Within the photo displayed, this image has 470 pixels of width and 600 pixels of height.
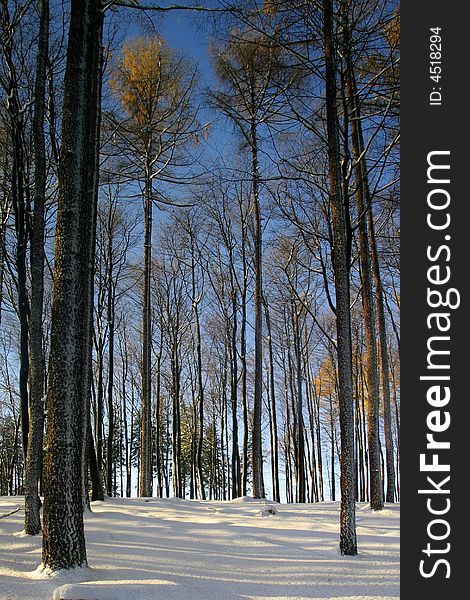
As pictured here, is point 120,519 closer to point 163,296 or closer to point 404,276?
point 404,276

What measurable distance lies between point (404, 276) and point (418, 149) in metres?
0.83

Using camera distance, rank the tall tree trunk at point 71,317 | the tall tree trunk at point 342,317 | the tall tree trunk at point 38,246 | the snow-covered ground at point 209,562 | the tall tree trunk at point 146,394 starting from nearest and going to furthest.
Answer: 1. the snow-covered ground at point 209,562
2. the tall tree trunk at point 71,317
3. the tall tree trunk at point 342,317
4. the tall tree trunk at point 38,246
5. the tall tree trunk at point 146,394

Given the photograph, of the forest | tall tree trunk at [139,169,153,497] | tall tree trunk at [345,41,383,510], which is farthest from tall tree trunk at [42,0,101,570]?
tall tree trunk at [139,169,153,497]

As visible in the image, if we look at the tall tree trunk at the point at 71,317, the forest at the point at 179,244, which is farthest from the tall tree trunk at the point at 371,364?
the tall tree trunk at the point at 71,317

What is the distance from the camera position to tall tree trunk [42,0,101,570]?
469 centimetres

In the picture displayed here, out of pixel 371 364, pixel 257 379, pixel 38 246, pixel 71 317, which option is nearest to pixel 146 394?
pixel 257 379

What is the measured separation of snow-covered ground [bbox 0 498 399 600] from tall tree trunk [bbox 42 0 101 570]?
443mm

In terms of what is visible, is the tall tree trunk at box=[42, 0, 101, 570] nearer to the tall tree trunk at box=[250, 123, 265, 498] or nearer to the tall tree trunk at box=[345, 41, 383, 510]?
the tall tree trunk at box=[345, 41, 383, 510]

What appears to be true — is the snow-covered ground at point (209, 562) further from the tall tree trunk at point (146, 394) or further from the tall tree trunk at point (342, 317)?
the tall tree trunk at point (146, 394)

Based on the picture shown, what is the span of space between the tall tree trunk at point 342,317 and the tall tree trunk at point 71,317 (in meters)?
2.83

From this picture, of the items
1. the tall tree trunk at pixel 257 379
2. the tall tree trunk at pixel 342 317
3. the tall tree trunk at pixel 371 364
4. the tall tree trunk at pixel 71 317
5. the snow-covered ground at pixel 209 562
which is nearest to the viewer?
the snow-covered ground at pixel 209 562

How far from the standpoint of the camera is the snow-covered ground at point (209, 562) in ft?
14.0

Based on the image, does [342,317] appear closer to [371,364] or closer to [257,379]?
[371,364]


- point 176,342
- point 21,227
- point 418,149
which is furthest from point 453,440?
point 176,342
